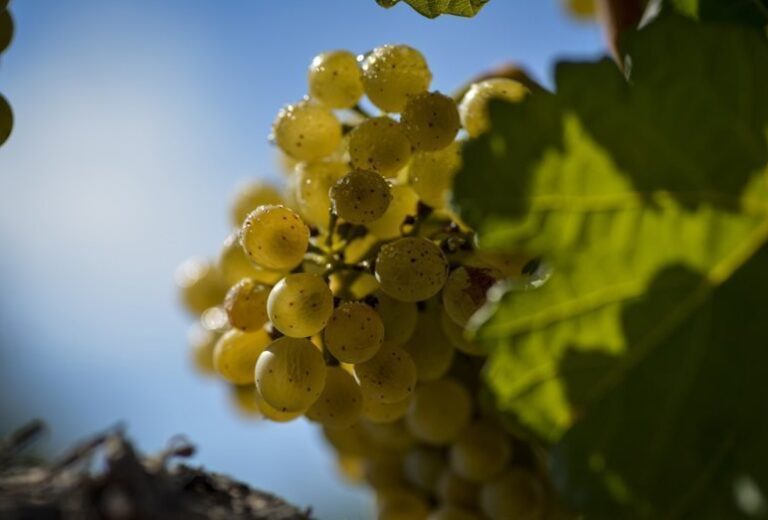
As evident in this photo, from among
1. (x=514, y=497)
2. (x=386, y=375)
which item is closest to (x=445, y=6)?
(x=386, y=375)

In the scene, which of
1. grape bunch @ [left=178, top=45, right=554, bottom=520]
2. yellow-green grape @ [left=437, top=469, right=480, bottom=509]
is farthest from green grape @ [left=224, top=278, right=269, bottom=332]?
yellow-green grape @ [left=437, top=469, right=480, bottom=509]

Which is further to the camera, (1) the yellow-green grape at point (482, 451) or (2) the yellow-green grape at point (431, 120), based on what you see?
(1) the yellow-green grape at point (482, 451)

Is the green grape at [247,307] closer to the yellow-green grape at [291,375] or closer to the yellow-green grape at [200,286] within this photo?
the yellow-green grape at [291,375]

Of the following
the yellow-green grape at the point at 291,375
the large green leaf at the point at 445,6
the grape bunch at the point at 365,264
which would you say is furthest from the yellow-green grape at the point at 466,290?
the large green leaf at the point at 445,6

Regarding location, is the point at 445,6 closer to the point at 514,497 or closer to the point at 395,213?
the point at 395,213

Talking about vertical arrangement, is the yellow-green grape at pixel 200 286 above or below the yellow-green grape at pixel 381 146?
below
